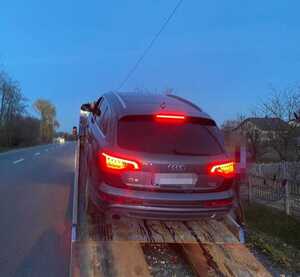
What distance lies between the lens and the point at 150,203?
411cm

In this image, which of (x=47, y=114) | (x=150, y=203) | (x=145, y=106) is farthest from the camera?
(x=47, y=114)

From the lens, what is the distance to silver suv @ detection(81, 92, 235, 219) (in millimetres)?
4117

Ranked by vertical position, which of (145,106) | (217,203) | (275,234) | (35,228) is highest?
(145,106)

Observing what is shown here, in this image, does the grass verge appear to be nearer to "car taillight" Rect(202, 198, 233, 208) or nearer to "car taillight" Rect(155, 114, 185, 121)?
"car taillight" Rect(202, 198, 233, 208)

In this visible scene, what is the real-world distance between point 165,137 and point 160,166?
420mm

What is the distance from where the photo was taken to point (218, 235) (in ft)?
15.6

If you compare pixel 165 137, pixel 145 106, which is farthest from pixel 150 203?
pixel 145 106

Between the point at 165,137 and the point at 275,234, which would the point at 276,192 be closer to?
the point at 275,234

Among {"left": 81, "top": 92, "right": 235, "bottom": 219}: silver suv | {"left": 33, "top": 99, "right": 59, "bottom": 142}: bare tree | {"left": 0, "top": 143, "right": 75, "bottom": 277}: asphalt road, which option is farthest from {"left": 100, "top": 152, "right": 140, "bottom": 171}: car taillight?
{"left": 33, "top": 99, "right": 59, "bottom": 142}: bare tree

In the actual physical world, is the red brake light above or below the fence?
above

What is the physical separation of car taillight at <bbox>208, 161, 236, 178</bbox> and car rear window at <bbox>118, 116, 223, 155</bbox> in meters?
0.17

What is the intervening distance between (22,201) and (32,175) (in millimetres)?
5006

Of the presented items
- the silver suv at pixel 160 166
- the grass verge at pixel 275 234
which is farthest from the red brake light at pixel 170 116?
the grass verge at pixel 275 234

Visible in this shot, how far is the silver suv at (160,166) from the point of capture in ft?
13.5
